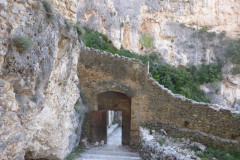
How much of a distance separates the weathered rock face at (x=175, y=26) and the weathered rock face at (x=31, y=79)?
15128mm

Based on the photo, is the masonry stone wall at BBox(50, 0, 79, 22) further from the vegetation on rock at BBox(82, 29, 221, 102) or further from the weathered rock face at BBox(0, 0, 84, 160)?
the vegetation on rock at BBox(82, 29, 221, 102)

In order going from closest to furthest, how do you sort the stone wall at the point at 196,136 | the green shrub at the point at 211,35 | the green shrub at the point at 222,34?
the stone wall at the point at 196,136, the green shrub at the point at 211,35, the green shrub at the point at 222,34

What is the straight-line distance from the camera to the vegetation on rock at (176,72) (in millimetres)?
17359

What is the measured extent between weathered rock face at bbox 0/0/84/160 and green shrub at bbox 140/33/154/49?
1673cm

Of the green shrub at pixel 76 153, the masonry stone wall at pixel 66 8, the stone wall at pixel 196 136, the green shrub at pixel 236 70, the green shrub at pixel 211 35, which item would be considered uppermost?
the green shrub at pixel 211 35

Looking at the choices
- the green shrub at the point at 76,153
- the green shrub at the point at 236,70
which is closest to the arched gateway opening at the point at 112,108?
the green shrub at the point at 76,153

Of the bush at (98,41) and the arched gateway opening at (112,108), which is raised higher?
the bush at (98,41)

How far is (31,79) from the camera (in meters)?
3.46

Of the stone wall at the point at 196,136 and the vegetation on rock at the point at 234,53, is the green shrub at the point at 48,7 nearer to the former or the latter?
the stone wall at the point at 196,136

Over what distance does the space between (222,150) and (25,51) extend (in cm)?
659

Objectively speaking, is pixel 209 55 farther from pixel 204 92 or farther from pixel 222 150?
pixel 222 150

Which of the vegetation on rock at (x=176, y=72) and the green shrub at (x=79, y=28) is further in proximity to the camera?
the vegetation on rock at (x=176, y=72)

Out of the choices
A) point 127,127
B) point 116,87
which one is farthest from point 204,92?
point 116,87

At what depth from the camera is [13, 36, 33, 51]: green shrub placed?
2953mm
